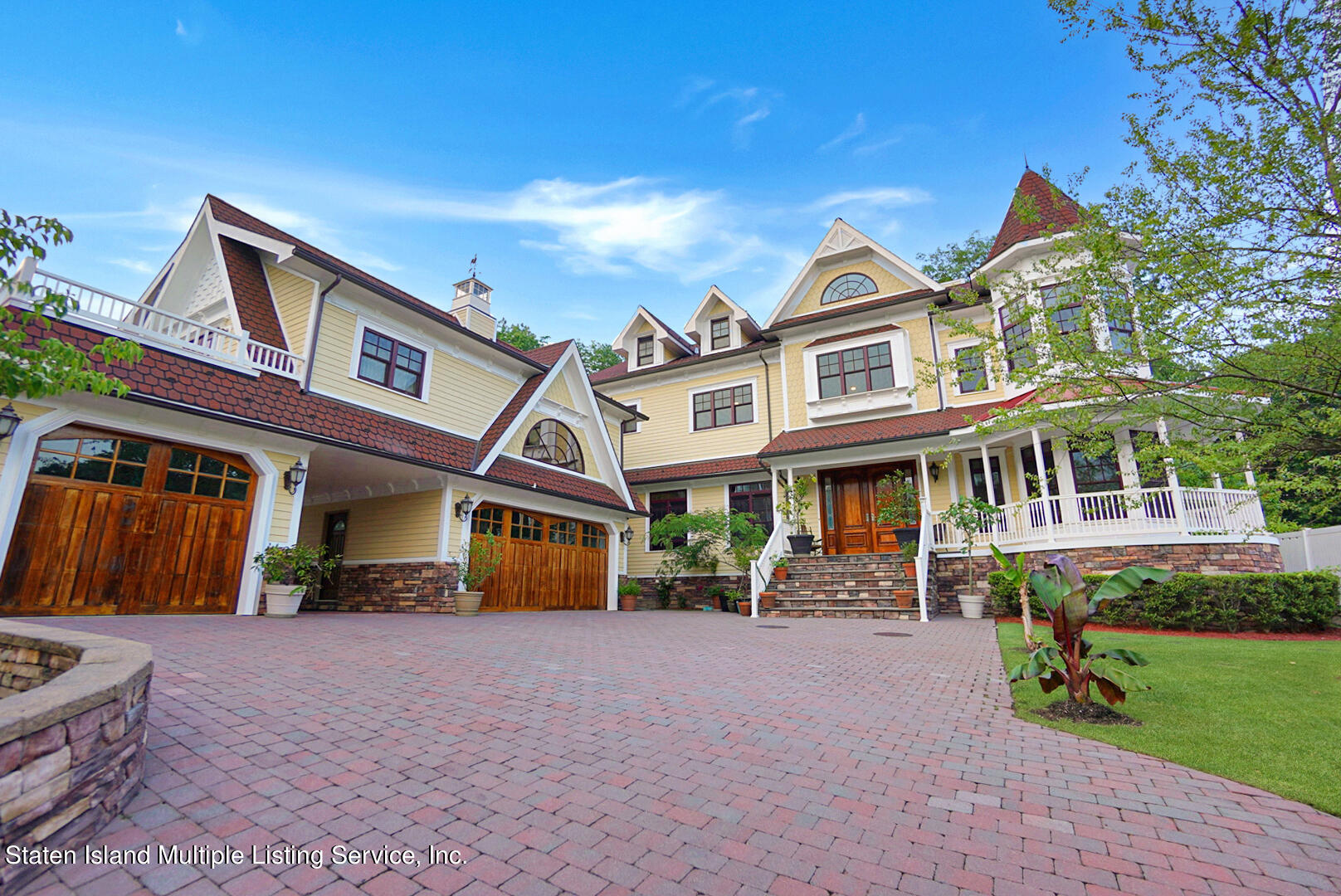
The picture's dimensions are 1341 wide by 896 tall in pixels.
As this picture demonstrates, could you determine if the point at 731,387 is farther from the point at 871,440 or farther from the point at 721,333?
the point at 871,440

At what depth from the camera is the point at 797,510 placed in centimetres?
1609

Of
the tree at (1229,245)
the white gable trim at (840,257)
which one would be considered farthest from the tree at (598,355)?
the tree at (1229,245)

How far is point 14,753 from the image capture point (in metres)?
1.96

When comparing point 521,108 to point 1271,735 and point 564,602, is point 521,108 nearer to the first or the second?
point 564,602

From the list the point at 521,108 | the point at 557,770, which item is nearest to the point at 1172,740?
the point at 557,770

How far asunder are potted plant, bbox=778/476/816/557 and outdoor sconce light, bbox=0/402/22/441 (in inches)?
562

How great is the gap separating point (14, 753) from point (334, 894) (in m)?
1.17

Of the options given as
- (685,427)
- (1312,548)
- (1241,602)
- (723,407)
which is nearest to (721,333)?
(723,407)

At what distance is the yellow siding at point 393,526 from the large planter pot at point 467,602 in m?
1.18

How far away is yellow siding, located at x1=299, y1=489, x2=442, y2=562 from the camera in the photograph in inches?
497

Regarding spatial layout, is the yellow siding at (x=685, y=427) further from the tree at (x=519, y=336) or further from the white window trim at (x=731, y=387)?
the tree at (x=519, y=336)

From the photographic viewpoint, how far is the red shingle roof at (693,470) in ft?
60.5

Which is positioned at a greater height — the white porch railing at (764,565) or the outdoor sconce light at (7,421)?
the outdoor sconce light at (7,421)

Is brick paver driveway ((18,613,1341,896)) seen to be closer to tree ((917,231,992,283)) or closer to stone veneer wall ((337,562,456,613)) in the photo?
stone veneer wall ((337,562,456,613))
